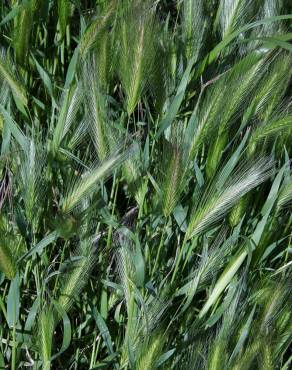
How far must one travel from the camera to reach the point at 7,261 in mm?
1175

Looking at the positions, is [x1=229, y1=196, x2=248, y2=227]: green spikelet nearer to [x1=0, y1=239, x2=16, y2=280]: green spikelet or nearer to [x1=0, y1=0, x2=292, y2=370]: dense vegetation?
[x1=0, y1=0, x2=292, y2=370]: dense vegetation

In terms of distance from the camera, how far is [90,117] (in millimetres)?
1315

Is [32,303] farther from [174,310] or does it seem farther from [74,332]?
[174,310]

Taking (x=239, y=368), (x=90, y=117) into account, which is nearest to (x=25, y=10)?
(x=90, y=117)

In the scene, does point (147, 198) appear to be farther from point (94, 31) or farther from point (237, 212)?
point (94, 31)

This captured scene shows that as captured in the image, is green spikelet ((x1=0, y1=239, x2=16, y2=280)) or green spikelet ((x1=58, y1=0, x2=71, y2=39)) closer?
green spikelet ((x1=0, y1=239, x2=16, y2=280))

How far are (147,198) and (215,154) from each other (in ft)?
0.58

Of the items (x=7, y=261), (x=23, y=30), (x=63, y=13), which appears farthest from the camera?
(x=63, y=13)

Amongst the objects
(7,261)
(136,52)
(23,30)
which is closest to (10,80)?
(23,30)

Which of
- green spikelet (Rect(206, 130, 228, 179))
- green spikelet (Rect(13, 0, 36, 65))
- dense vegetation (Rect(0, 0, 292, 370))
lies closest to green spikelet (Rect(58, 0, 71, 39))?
dense vegetation (Rect(0, 0, 292, 370))

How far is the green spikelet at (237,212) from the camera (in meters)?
1.41

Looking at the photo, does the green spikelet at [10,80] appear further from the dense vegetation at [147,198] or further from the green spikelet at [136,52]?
the green spikelet at [136,52]

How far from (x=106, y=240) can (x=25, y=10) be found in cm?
43

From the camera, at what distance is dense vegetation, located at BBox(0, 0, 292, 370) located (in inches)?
48.9
